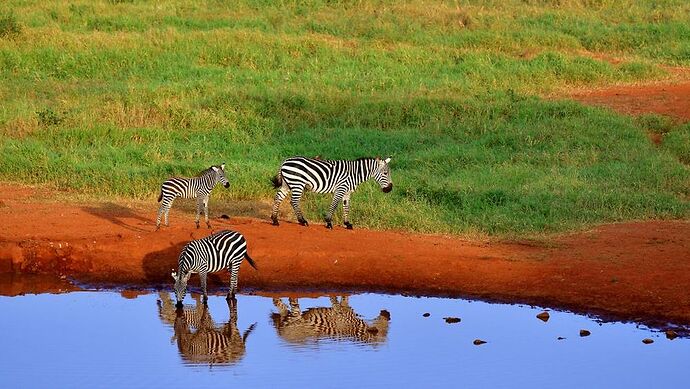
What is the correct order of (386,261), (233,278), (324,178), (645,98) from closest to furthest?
(233,278) → (386,261) → (324,178) → (645,98)

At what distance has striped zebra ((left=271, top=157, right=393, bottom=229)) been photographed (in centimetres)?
1401

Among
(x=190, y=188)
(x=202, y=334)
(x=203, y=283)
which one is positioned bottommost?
(x=202, y=334)

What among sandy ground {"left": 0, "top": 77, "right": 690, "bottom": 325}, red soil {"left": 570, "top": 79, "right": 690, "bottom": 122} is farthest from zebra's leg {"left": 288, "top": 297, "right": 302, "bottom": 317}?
red soil {"left": 570, "top": 79, "right": 690, "bottom": 122}

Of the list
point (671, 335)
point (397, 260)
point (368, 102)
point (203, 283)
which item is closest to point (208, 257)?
point (203, 283)

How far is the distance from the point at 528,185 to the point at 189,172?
468 centimetres

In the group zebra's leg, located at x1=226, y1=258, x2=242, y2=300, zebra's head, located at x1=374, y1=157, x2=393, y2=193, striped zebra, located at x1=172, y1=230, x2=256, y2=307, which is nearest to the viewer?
striped zebra, located at x1=172, y1=230, x2=256, y2=307

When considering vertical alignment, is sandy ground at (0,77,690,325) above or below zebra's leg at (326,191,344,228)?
below

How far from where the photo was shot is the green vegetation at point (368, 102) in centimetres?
1592

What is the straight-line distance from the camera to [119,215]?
48.2 feet

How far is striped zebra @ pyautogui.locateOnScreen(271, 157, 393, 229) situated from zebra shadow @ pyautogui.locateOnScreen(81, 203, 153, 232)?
161 centimetres

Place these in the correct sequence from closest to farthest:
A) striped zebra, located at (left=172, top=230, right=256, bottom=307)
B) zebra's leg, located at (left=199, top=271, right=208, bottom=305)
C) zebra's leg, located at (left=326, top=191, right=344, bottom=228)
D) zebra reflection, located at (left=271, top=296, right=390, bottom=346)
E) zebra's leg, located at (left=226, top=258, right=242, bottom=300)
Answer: zebra reflection, located at (left=271, top=296, right=390, bottom=346) < striped zebra, located at (left=172, top=230, right=256, bottom=307) < zebra's leg, located at (left=199, top=271, right=208, bottom=305) < zebra's leg, located at (left=226, top=258, right=242, bottom=300) < zebra's leg, located at (left=326, top=191, right=344, bottom=228)

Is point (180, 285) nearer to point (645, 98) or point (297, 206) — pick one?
point (297, 206)

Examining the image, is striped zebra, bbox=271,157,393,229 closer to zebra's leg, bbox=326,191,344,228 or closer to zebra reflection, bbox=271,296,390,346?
zebra's leg, bbox=326,191,344,228

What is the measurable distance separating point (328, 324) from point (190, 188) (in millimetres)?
3246
